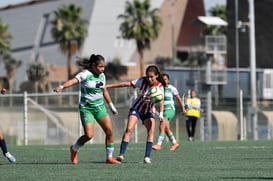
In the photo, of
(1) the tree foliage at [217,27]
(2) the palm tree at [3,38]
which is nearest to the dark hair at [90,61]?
(1) the tree foliage at [217,27]

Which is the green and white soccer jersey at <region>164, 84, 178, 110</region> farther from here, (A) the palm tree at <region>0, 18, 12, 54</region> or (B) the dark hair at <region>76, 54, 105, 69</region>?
(A) the palm tree at <region>0, 18, 12, 54</region>

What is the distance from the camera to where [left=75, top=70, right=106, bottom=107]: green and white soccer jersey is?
17.7 metres

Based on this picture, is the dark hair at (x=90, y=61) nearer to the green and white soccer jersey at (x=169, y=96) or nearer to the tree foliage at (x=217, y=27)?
the green and white soccer jersey at (x=169, y=96)

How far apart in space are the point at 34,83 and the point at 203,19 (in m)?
30.2

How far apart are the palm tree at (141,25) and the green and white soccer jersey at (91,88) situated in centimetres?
7286

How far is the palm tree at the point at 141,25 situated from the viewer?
91000mm

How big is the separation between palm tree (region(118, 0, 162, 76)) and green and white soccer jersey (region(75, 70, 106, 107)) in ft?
239

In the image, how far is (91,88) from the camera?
17781 mm

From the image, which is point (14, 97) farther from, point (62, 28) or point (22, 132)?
point (62, 28)

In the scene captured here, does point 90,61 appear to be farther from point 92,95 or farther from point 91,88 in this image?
point 92,95

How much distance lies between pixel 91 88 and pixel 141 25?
73.5 meters

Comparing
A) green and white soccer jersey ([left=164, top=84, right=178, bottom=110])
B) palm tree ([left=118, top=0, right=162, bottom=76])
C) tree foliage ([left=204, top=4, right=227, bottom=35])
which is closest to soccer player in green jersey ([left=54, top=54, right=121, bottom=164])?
green and white soccer jersey ([left=164, top=84, right=178, bottom=110])

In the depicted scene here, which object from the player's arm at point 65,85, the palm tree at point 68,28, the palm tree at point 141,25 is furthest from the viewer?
the palm tree at point 68,28

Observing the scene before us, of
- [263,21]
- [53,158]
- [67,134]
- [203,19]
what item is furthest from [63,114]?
[263,21]
